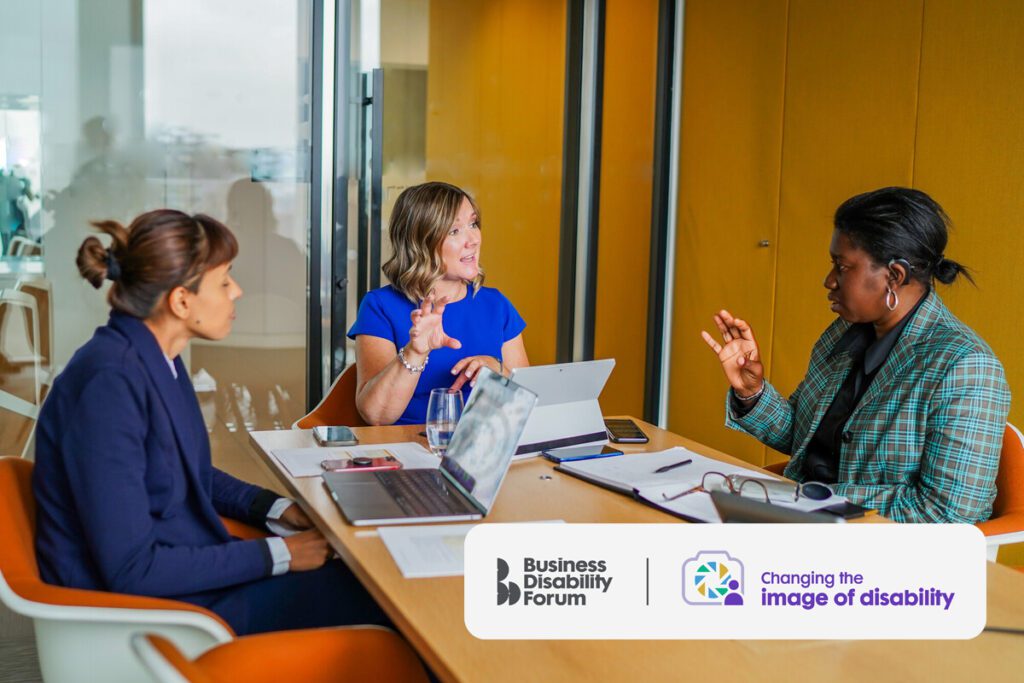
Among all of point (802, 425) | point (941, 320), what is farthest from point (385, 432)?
point (941, 320)

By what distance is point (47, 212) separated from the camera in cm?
402

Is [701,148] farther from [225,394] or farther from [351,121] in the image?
[225,394]

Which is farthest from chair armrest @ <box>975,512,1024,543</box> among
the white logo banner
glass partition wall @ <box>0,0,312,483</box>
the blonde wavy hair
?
glass partition wall @ <box>0,0,312,483</box>

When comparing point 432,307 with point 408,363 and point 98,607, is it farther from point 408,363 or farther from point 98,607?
point 98,607

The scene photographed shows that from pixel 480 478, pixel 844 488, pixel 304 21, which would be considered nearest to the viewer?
pixel 480 478

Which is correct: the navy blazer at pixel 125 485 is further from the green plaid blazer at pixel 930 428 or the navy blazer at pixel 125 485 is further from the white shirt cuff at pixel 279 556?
the green plaid blazer at pixel 930 428

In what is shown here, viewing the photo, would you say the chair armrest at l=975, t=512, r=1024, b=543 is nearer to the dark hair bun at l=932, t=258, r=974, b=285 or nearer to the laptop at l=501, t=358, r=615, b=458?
the dark hair bun at l=932, t=258, r=974, b=285

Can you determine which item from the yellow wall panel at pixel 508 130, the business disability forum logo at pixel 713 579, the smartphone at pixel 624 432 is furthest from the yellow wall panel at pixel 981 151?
the business disability forum logo at pixel 713 579

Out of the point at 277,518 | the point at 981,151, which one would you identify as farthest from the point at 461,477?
the point at 981,151

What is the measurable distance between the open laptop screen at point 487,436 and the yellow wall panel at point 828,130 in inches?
91.8

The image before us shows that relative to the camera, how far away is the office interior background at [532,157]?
3.66 metres

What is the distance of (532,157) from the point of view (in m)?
4.96

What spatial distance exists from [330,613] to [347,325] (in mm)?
2638

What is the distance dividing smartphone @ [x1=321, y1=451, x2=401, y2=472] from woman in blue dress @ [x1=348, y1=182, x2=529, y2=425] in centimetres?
58
